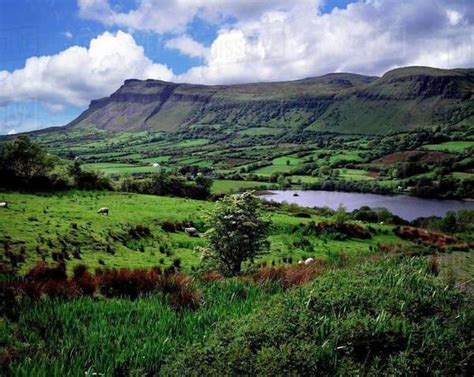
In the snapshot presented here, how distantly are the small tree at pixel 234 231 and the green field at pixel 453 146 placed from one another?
17508 centimetres

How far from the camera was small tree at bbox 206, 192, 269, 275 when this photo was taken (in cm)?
2259

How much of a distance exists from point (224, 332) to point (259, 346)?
772 millimetres

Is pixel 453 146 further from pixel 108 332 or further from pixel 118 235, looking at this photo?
pixel 108 332

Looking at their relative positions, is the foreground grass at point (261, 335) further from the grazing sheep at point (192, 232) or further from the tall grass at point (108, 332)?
the grazing sheep at point (192, 232)

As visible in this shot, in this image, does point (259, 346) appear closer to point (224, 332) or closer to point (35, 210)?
point (224, 332)

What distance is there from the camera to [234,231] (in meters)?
22.6

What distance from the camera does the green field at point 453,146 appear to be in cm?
17996

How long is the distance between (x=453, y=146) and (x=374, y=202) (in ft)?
271

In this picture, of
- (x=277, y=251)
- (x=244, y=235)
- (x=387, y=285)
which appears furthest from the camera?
(x=277, y=251)

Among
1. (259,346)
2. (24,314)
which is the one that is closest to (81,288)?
(24,314)

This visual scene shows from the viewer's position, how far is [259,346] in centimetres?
709

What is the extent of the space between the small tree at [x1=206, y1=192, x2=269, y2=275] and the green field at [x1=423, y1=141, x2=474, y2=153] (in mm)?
175082

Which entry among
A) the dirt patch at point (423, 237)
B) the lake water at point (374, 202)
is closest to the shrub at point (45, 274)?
the dirt patch at point (423, 237)

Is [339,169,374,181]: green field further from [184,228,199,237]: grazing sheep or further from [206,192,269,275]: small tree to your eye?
[206,192,269,275]: small tree
